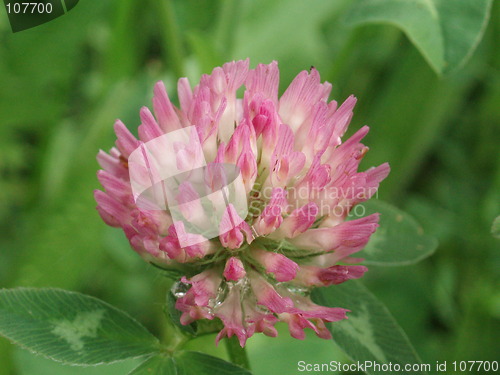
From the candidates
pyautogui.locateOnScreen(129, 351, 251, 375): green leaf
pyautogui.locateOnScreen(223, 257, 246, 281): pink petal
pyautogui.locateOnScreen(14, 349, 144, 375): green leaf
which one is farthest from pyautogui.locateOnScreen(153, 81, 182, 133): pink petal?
pyautogui.locateOnScreen(14, 349, 144, 375): green leaf

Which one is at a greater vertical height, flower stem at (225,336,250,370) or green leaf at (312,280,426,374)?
flower stem at (225,336,250,370)

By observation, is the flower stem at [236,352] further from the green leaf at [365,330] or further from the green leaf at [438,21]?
the green leaf at [438,21]

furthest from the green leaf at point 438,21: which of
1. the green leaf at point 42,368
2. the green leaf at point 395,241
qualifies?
the green leaf at point 42,368

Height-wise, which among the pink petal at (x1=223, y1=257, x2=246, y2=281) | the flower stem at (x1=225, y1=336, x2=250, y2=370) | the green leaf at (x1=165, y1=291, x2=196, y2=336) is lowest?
the flower stem at (x1=225, y1=336, x2=250, y2=370)

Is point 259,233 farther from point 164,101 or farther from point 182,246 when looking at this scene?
point 164,101

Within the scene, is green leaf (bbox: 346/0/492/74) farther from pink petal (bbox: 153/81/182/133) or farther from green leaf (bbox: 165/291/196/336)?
green leaf (bbox: 165/291/196/336)
